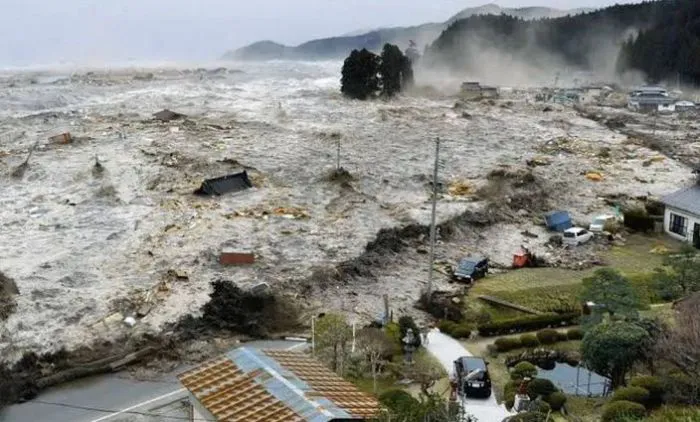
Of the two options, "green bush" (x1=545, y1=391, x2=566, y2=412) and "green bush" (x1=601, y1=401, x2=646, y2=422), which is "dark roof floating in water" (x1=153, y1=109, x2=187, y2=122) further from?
"green bush" (x1=601, y1=401, x2=646, y2=422)

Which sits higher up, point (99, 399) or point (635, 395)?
point (635, 395)

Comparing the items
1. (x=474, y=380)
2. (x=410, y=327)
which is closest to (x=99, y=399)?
(x=410, y=327)

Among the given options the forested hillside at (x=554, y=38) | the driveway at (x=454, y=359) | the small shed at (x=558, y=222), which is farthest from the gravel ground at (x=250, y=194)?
the forested hillside at (x=554, y=38)

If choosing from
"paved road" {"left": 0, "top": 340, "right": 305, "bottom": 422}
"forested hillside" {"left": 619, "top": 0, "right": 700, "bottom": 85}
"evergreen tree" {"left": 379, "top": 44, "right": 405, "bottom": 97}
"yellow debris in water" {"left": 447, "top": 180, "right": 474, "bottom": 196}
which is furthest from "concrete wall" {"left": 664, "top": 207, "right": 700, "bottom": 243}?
"forested hillside" {"left": 619, "top": 0, "right": 700, "bottom": 85}

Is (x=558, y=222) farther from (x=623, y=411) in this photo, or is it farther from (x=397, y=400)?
(x=397, y=400)

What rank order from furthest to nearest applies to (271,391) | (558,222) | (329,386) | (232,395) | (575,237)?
1. (558,222)
2. (575,237)
3. (329,386)
4. (232,395)
5. (271,391)

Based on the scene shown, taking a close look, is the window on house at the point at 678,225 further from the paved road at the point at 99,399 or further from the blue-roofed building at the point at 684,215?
the paved road at the point at 99,399
